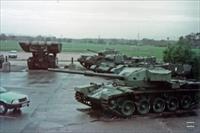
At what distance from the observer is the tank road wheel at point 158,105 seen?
47.4 feet

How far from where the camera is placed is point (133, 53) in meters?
33.8

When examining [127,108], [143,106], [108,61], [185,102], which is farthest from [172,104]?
[108,61]

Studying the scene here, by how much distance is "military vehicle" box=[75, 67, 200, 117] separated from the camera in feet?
45.1

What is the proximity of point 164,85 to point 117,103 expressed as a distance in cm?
196

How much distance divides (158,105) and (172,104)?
652 mm

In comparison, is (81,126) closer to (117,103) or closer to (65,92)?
(117,103)

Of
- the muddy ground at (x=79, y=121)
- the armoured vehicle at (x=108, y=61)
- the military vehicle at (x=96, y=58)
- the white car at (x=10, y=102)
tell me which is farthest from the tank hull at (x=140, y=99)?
the military vehicle at (x=96, y=58)

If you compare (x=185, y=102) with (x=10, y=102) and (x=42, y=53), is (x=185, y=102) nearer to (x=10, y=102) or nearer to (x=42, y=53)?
(x=10, y=102)

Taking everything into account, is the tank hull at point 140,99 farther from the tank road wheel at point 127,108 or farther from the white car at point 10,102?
the white car at point 10,102

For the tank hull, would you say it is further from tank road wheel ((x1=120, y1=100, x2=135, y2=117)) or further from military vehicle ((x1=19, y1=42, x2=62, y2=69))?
military vehicle ((x1=19, y1=42, x2=62, y2=69))

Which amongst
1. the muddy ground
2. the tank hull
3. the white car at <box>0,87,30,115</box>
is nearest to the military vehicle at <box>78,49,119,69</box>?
the muddy ground

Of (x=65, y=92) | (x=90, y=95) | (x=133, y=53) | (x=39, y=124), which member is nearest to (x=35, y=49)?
(x=133, y=53)

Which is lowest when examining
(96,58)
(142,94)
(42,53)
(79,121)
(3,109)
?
(79,121)

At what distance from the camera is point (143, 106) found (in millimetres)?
14219
